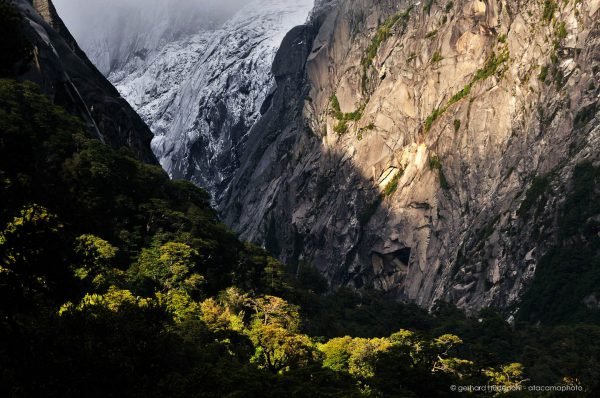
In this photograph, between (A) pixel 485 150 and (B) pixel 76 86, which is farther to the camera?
(A) pixel 485 150

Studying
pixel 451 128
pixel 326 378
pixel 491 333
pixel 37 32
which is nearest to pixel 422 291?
pixel 451 128

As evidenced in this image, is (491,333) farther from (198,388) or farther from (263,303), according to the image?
(198,388)

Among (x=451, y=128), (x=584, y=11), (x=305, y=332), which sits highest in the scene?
(x=584, y=11)

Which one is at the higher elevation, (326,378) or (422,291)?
(422,291)

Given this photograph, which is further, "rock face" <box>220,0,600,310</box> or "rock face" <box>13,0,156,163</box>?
"rock face" <box>220,0,600,310</box>

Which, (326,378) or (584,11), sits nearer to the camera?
(326,378)

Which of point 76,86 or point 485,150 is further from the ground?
point 485,150

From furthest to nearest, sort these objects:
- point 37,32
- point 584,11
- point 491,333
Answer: point 584,11 < point 37,32 < point 491,333

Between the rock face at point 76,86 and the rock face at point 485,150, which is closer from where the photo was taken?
the rock face at point 76,86
